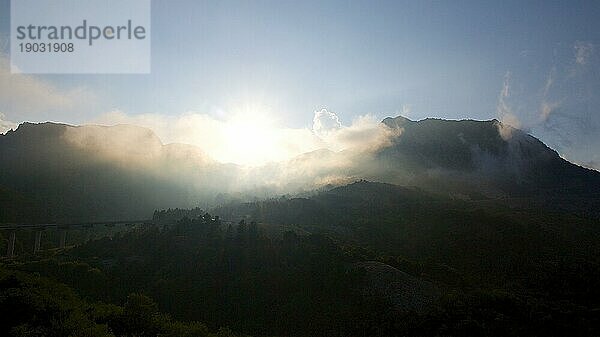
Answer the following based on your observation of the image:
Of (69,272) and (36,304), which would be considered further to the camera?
(69,272)

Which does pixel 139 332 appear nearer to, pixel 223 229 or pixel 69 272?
pixel 69 272

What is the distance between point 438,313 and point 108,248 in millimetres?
92620

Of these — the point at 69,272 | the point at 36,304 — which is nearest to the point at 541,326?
the point at 36,304

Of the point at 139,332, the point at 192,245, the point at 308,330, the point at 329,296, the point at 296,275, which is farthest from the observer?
the point at 192,245

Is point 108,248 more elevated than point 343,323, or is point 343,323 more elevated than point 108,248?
point 108,248

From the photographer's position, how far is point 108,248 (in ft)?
388

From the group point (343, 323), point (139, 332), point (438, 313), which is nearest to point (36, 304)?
point (139, 332)

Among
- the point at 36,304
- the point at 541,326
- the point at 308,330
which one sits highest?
the point at 36,304

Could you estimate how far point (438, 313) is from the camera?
57.1 meters

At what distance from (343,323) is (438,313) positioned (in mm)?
14961

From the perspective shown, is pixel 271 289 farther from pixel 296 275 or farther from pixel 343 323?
pixel 343 323

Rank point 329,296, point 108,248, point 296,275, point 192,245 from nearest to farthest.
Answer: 1. point 329,296
2. point 296,275
3. point 192,245
4. point 108,248

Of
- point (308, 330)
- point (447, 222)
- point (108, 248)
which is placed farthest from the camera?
Answer: point (447, 222)

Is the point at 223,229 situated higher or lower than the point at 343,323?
higher
